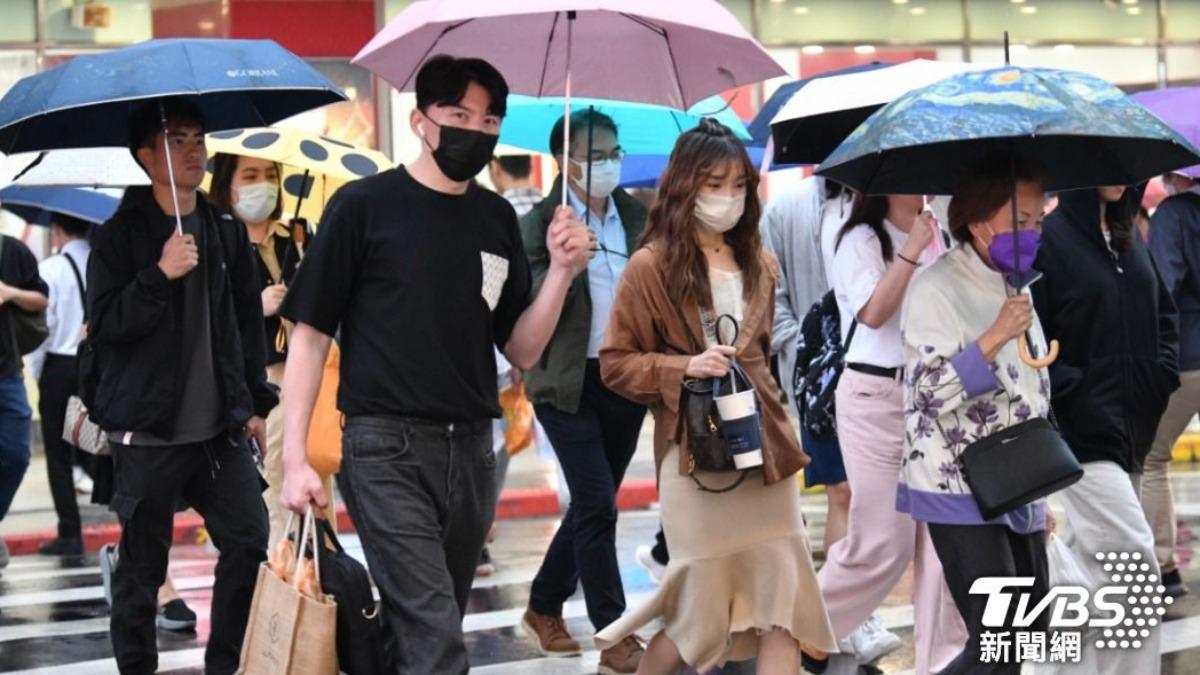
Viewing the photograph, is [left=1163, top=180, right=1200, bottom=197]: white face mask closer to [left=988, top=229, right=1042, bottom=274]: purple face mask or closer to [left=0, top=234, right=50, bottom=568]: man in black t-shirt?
[left=988, top=229, right=1042, bottom=274]: purple face mask

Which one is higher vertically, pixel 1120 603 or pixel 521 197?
pixel 521 197

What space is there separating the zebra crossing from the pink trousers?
2.27 feet

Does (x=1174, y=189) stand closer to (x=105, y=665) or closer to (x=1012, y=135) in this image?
(x=1012, y=135)

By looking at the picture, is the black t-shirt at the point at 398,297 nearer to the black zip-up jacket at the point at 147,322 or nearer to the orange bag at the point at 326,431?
the black zip-up jacket at the point at 147,322

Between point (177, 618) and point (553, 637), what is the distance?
6.45ft

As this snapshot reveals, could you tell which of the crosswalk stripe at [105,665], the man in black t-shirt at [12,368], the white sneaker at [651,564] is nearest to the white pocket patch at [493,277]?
the crosswalk stripe at [105,665]

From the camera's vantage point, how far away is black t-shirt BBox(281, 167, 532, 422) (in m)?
5.54

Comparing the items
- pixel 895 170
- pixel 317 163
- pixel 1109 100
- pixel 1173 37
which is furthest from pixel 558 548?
pixel 1173 37

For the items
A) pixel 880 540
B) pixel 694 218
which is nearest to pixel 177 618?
pixel 880 540

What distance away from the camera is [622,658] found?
7.94 meters

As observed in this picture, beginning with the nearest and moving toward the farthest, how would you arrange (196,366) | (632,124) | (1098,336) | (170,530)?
(1098,336) < (196,366) < (170,530) < (632,124)

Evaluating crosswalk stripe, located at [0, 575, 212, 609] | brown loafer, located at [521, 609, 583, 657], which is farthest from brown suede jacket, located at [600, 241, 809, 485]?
crosswalk stripe, located at [0, 575, 212, 609]

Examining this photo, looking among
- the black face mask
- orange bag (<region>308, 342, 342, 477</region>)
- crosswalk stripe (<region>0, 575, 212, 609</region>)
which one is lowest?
crosswalk stripe (<region>0, 575, 212, 609</region>)

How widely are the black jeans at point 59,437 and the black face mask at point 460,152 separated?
6.93 meters
